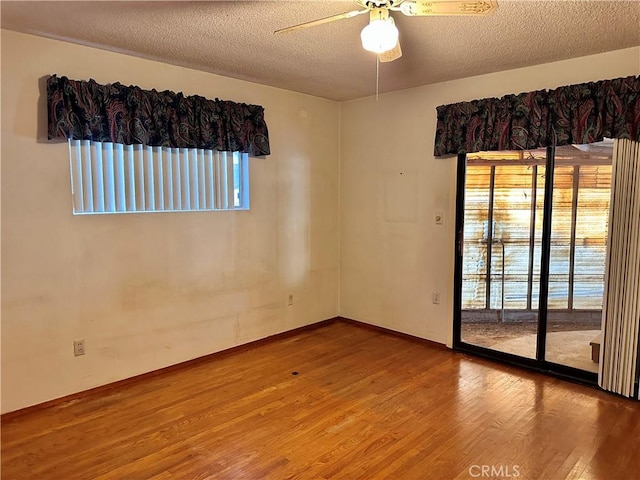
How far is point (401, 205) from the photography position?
14.1 feet

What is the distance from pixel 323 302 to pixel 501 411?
91.0 inches

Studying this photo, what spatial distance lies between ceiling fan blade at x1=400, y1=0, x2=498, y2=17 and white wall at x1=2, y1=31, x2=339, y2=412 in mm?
2129

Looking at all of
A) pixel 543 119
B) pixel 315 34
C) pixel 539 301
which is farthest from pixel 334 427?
pixel 543 119

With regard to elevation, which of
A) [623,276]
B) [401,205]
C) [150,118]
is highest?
[150,118]

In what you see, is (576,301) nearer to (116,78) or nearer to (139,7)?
(139,7)

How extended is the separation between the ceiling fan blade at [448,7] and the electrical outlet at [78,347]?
9.54 ft

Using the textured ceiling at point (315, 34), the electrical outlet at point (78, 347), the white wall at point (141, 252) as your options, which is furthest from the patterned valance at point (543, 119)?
the electrical outlet at point (78, 347)

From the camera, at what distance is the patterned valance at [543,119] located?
2.92 metres

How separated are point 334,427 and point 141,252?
1.90 metres

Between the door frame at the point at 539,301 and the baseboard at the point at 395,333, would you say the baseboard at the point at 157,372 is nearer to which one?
the baseboard at the point at 395,333

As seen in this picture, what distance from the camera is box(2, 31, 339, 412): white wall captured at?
2.75 m

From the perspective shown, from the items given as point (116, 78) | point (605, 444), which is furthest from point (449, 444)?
point (116, 78)

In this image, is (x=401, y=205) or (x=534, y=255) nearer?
(x=534, y=255)

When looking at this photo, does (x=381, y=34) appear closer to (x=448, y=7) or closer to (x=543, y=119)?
(x=448, y=7)
